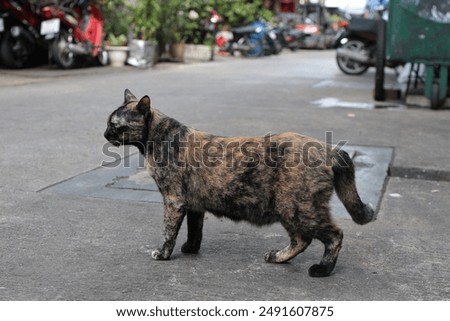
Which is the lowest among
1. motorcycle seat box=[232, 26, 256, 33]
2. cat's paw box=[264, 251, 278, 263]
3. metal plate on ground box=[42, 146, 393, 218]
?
metal plate on ground box=[42, 146, 393, 218]

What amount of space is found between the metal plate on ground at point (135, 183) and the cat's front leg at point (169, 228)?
124 centimetres

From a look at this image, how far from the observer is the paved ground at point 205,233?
323 centimetres

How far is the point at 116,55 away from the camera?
16.8 meters

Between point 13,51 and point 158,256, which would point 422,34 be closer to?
point 158,256

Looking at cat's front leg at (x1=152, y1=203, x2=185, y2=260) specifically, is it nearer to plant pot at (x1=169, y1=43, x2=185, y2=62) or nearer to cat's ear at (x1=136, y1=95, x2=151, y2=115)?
cat's ear at (x1=136, y1=95, x2=151, y2=115)

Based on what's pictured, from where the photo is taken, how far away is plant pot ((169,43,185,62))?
63.7 ft

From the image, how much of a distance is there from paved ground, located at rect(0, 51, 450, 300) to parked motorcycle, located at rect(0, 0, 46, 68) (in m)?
5.30

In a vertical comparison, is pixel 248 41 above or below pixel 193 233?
above

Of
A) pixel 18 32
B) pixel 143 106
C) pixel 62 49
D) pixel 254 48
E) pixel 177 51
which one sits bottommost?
pixel 254 48

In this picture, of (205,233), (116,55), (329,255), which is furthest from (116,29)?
(329,255)

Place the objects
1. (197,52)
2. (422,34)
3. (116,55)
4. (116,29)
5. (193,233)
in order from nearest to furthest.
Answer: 1. (193,233)
2. (422,34)
3. (116,55)
4. (116,29)
5. (197,52)

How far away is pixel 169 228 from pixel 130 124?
61 cm

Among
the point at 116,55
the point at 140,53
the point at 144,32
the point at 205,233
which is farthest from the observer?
the point at 144,32

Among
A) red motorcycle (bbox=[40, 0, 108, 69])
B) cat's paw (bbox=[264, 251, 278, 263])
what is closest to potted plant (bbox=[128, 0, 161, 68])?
red motorcycle (bbox=[40, 0, 108, 69])
